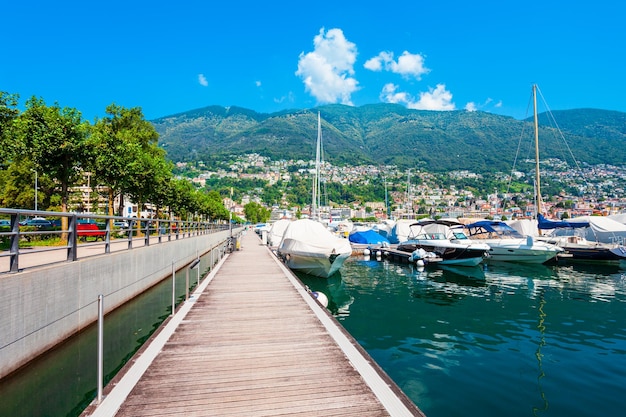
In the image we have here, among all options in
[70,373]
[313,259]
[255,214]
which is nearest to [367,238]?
[313,259]

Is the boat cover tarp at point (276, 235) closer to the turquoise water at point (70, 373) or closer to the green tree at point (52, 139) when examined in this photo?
the green tree at point (52, 139)

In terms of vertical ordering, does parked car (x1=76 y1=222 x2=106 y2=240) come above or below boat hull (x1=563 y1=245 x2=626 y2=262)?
above

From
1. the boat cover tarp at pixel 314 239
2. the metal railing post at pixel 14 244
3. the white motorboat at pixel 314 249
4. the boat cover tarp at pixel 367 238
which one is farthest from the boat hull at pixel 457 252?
the metal railing post at pixel 14 244

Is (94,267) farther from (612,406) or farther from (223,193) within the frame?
(223,193)

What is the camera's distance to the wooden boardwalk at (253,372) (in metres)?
3.78

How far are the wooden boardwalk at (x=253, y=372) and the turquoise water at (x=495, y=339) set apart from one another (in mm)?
2151

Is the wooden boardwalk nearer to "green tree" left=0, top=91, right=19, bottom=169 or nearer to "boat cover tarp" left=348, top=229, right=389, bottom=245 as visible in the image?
"green tree" left=0, top=91, right=19, bottom=169

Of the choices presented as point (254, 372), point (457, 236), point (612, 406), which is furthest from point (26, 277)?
point (457, 236)

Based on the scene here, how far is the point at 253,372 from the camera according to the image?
476 cm

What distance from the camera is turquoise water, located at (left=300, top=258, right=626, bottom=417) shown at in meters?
6.49

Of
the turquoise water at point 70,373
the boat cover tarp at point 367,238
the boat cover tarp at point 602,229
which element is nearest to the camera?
the turquoise water at point 70,373

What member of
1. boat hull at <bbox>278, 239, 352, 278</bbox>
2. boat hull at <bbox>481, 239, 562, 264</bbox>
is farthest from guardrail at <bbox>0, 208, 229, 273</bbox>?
boat hull at <bbox>481, 239, 562, 264</bbox>

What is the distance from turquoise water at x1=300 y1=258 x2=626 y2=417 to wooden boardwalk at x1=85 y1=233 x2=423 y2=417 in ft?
7.06

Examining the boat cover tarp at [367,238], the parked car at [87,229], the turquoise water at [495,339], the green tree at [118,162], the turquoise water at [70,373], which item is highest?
the green tree at [118,162]
